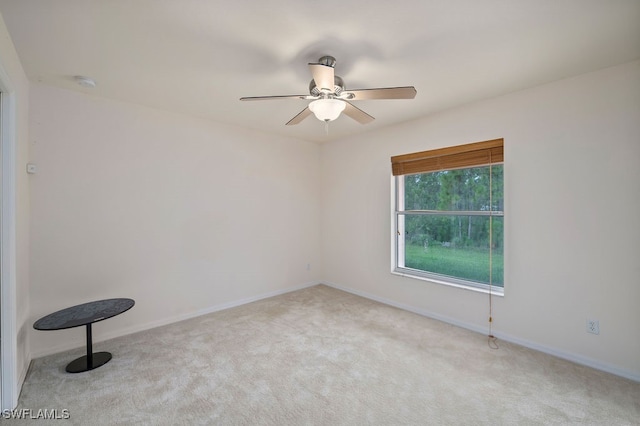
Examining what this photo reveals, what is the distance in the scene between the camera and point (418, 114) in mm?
3332

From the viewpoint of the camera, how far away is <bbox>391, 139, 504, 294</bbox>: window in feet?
9.70

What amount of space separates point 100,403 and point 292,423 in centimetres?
134

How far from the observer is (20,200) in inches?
84.0

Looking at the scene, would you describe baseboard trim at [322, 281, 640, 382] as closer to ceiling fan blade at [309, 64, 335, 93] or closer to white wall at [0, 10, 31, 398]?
ceiling fan blade at [309, 64, 335, 93]

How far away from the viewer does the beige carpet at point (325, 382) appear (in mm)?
1794

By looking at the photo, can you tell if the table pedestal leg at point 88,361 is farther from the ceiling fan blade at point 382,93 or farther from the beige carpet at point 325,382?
the ceiling fan blade at point 382,93

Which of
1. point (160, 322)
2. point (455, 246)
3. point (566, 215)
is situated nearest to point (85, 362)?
point (160, 322)

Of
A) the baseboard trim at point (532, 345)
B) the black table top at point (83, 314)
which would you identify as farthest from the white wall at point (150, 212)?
the baseboard trim at point (532, 345)

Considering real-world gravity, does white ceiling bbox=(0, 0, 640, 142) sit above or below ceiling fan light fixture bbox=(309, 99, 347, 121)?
above

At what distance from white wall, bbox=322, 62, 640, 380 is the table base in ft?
11.0

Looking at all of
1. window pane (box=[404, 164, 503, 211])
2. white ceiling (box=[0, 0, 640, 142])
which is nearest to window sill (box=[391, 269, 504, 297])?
window pane (box=[404, 164, 503, 211])

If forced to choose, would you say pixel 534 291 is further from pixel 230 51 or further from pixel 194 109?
pixel 194 109

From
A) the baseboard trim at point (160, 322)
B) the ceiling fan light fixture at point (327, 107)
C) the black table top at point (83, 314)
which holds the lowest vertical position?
the baseboard trim at point (160, 322)

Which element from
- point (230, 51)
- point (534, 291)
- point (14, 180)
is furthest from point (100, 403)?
point (534, 291)
